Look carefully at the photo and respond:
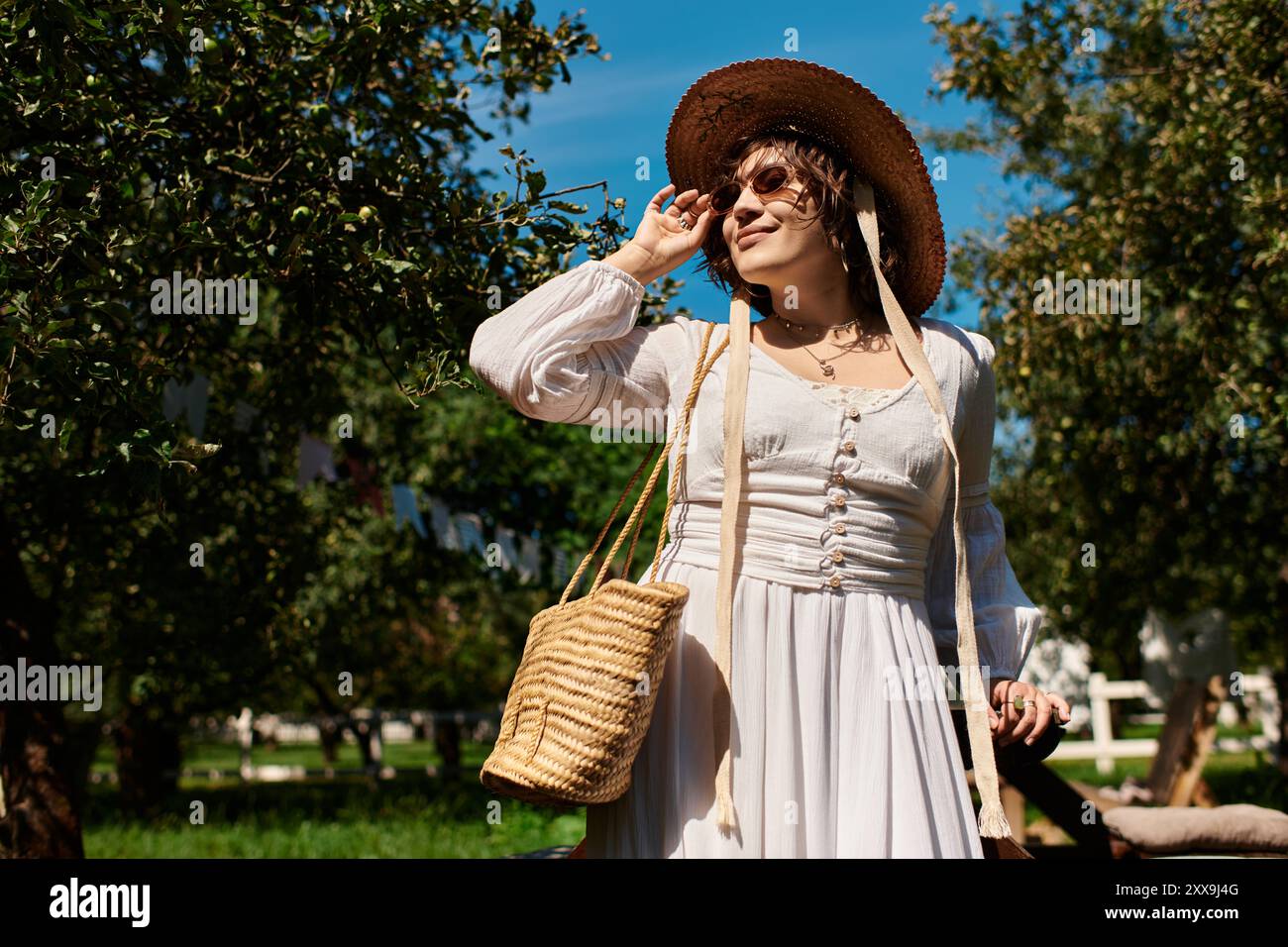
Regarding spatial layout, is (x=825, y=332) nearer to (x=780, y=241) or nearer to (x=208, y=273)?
(x=780, y=241)

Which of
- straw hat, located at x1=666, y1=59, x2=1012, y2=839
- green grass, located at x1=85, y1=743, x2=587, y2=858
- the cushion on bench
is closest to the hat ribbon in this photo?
straw hat, located at x1=666, y1=59, x2=1012, y2=839

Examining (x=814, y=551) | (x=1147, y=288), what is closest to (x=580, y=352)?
(x=814, y=551)

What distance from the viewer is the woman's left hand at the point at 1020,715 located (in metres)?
2.33

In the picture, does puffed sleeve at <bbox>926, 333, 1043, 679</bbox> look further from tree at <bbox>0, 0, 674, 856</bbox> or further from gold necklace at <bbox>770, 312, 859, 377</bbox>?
tree at <bbox>0, 0, 674, 856</bbox>

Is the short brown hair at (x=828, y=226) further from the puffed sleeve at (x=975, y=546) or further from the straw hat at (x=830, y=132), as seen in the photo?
the puffed sleeve at (x=975, y=546)

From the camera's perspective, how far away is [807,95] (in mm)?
2594

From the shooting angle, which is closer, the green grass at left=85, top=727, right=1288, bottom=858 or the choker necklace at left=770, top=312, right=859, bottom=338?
the choker necklace at left=770, top=312, right=859, bottom=338

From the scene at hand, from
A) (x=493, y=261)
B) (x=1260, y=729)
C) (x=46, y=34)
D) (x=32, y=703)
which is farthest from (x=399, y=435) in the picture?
(x=1260, y=729)

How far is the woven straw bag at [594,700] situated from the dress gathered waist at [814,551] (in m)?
0.24

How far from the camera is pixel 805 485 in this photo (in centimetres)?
227

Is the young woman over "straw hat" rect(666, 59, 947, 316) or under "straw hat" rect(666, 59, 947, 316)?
under

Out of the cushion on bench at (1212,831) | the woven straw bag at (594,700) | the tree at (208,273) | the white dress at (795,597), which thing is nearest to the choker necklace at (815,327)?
the white dress at (795,597)

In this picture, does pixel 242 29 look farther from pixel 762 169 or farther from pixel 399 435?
pixel 399 435

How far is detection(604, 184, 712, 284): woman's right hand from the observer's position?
8.05 ft
